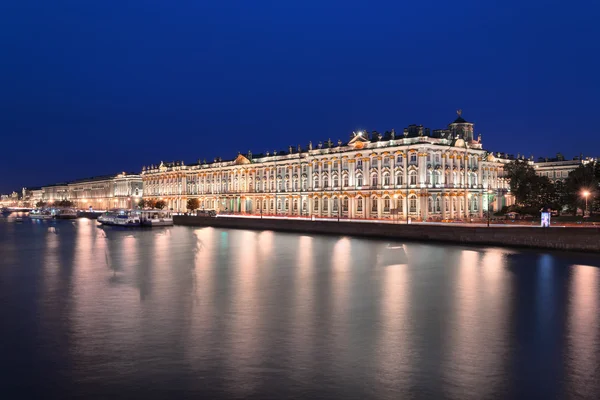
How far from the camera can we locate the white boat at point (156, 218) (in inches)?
3273

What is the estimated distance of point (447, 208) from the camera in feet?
241

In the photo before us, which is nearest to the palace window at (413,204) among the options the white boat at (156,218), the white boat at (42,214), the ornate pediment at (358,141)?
the ornate pediment at (358,141)

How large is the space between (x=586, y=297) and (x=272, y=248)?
1043 inches

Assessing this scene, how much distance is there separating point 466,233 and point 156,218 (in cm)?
5731

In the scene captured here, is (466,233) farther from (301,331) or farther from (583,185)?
(301,331)

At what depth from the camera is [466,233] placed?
43.6 metres

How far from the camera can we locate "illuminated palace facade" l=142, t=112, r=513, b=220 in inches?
2832

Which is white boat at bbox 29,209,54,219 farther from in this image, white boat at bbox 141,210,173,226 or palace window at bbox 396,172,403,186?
palace window at bbox 396,172,403,186

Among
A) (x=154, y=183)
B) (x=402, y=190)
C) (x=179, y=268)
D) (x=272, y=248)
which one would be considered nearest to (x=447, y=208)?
(x=402, y=190)

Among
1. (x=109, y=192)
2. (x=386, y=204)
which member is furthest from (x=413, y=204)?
(x=109, y=192)

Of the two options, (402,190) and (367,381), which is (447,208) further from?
(367,381)

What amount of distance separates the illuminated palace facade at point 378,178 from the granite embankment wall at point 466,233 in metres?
17.5

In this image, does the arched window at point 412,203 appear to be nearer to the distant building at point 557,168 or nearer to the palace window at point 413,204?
the palace window at point 413,204

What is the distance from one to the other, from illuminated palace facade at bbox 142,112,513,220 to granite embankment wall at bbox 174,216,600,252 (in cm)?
1749
